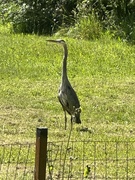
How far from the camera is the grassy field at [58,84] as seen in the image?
36.4 feet

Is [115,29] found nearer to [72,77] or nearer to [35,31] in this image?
[35,31]

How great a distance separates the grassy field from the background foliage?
0.73m

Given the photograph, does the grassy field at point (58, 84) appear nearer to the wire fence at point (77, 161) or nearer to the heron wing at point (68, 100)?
the heron wing at point (68, 100)

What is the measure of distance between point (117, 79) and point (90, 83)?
0.78 metres

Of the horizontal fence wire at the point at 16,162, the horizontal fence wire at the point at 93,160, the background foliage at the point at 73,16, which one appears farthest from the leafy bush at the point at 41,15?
the horizontal fence wire at the point at 16,162

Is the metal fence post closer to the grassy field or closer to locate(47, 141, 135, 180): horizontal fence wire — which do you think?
locate(47, 141, 135, 180): horizontal fence wire

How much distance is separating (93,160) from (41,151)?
3.19 m

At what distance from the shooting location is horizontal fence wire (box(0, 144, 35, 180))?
26.8 ft

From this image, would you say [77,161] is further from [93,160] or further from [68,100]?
[68,100]

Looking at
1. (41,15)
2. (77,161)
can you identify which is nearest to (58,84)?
(77,161)

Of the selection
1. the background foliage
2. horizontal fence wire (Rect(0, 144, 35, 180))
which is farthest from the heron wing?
the background foliage

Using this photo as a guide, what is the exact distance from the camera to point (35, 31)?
900 inches

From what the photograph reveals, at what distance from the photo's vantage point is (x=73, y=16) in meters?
22.3

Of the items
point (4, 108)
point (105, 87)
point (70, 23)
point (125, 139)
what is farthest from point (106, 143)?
point (70, 23)
